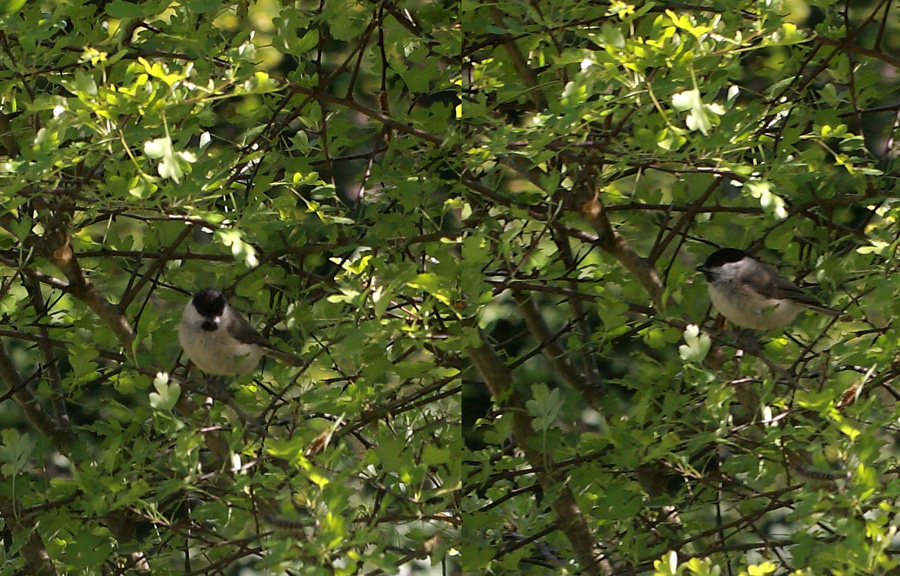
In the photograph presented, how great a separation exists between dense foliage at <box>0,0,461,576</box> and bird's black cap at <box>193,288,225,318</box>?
3 centimetres

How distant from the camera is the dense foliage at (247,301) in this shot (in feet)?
4.74

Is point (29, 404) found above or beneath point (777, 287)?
beneath

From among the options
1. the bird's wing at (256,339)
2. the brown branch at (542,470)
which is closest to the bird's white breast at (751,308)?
the brown branch at (542,470)

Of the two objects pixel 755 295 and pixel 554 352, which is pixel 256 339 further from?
pixel 755 295

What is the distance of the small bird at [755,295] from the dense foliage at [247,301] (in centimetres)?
41

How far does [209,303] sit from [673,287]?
2.23ft

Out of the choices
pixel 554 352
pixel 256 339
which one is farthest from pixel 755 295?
pixel 256 339

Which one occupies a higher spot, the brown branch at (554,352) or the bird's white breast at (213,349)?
the bird's white breast at (213,349)

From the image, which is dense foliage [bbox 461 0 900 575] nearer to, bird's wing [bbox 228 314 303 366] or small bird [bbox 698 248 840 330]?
small bird [bbox 698 248 840 330]

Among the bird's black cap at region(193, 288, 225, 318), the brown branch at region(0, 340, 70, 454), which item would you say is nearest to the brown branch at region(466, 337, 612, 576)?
the bird's black cap at region(193, 288, 225, 318)

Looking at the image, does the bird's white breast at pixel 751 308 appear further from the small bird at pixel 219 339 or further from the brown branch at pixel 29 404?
the brown branch at pixel 29 404

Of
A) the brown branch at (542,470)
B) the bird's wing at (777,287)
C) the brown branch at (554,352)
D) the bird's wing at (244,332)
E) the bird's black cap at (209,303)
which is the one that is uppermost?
the bird's wing at (777,287)

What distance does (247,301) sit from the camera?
5.41 feet

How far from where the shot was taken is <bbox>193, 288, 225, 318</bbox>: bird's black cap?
1.56m
